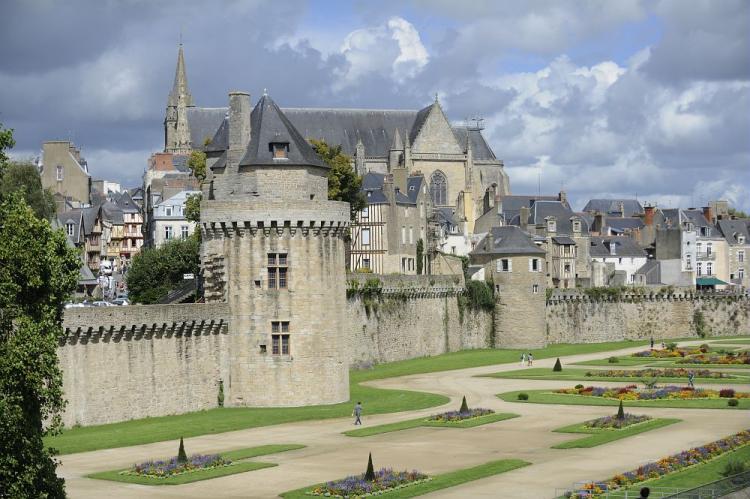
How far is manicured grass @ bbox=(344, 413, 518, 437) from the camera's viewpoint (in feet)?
157

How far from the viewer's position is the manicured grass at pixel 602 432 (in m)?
44.0

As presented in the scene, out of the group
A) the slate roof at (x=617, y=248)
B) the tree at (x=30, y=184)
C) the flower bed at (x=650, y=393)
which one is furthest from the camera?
the slate roof at (x=617, y=248)

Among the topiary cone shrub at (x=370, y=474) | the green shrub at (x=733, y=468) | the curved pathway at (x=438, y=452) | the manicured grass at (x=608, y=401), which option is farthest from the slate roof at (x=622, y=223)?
the topiary cone shrub at (x=370, y=474)

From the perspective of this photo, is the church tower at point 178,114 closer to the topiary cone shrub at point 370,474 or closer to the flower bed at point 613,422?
the flower bed at point 613,422

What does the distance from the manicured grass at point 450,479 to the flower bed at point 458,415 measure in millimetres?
9940

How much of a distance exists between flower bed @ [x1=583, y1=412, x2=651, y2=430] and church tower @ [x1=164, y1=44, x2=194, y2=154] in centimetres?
8420

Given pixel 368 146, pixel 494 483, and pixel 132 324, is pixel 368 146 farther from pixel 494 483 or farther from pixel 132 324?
pixel 494 483

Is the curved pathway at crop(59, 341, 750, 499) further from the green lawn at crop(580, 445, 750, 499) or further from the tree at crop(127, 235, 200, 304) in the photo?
the tree at crop(127, 235, 200, 304)

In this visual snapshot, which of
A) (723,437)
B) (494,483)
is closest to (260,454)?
(494,483)

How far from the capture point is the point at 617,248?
12512 centimetres

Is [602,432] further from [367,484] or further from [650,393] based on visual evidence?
[367,484]

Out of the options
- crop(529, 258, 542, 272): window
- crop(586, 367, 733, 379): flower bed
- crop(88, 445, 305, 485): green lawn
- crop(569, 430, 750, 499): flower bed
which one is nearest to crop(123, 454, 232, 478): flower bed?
crop(88, 445, 305, 485): green lawn

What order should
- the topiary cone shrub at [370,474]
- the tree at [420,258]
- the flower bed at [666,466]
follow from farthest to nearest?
the tree at [420,258]
the topiary cone shrub at [370,474]
the flower bed at [666,466]

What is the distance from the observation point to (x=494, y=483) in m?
37.2
